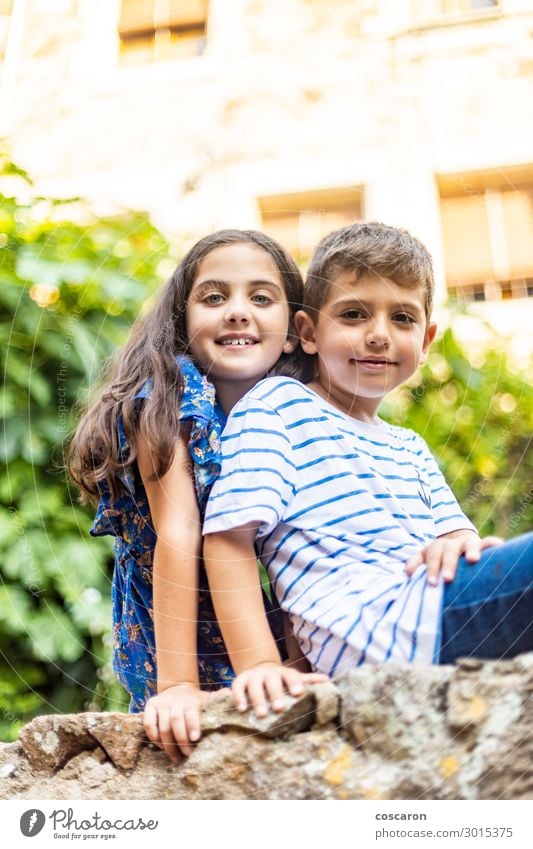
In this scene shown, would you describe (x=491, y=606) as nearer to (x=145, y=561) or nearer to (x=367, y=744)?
(x=367, y=744)

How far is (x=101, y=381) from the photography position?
0.68m

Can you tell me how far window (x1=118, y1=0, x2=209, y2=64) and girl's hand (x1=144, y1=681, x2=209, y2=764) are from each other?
0.60 metres

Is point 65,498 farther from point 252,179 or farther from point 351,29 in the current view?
point 351,29

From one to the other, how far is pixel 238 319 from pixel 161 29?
40cm

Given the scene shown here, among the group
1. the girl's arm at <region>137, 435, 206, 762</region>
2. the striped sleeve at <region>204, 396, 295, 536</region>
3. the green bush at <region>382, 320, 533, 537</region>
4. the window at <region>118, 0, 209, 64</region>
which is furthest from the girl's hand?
the window at <region>118, 0, 209, 64</region>

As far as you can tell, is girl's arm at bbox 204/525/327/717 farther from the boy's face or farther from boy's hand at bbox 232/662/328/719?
the boy's face

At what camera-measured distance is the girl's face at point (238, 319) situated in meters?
0.58

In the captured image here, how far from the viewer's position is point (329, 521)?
0.52m

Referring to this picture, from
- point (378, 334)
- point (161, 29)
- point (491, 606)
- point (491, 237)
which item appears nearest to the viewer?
point (491, 606)

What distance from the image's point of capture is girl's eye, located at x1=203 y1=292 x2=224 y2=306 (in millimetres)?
589
